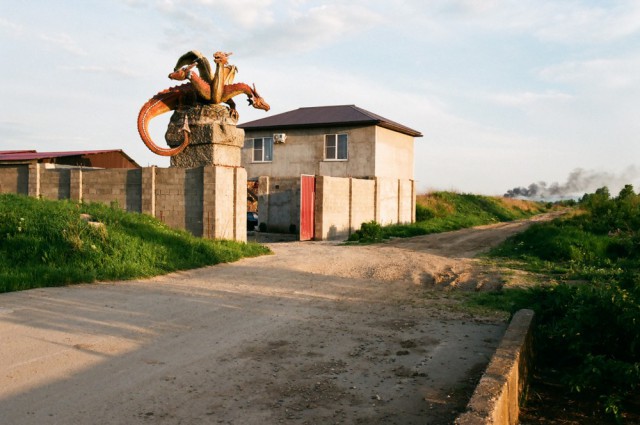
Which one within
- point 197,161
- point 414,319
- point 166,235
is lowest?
point 414,319

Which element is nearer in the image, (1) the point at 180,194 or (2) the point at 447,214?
(1) the point at 180,194

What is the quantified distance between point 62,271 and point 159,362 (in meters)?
4.86

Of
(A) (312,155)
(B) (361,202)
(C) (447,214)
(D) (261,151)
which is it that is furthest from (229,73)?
(C) (447,214)

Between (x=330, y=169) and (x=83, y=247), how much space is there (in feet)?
58.7

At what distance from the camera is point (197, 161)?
48.8 ft

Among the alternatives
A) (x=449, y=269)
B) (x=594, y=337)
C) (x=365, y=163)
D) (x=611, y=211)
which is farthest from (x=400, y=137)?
(x=594, y=337)

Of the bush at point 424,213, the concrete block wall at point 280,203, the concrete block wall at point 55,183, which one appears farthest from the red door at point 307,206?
the bush at point 424,213

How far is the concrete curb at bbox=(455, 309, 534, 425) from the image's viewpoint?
10.5 feet

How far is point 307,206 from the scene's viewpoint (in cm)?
2009

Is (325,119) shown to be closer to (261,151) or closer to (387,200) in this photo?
(261,151)

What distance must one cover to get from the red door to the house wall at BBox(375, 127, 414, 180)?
6568 mm

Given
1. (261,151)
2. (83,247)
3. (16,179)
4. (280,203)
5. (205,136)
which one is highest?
(261,151)

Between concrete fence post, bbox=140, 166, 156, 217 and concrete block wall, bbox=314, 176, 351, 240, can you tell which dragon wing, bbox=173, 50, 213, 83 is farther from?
concrete block wall, bbox=314, 176, 351, 240

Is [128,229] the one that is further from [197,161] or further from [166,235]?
[197,161]
